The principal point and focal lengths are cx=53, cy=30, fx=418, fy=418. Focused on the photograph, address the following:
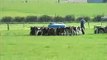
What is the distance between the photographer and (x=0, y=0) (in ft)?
391

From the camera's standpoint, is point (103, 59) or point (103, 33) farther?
point (103, 33)

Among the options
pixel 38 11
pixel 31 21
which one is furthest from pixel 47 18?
pixel 38 11

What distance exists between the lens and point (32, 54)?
1986 cm

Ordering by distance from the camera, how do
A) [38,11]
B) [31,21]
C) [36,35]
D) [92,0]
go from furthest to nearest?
[92,0] → [38,11] → [31,21] → [36,35]

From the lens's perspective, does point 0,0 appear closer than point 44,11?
No

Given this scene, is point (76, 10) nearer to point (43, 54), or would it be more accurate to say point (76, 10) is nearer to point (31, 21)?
point (31, 21)

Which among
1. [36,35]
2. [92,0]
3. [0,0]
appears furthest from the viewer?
[92,0]

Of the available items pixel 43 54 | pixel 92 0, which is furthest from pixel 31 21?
pixel 92 0

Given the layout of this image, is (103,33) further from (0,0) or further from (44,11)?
(0,0)

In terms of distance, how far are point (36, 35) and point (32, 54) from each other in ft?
57.9

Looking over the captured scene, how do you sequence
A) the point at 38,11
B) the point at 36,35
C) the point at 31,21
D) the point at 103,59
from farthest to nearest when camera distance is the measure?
the point at 38,11 → the point at 31,21 → the point at 36,35 → the point at 103,59

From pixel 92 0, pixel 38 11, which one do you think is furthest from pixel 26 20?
pixel 92 0

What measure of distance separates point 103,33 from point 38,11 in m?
55.3

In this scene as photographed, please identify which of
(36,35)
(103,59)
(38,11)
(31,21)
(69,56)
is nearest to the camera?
Answer: (103,59)
